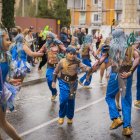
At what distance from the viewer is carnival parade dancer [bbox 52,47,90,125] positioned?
9.02 m

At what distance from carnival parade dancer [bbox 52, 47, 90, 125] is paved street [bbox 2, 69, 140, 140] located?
1.12ft

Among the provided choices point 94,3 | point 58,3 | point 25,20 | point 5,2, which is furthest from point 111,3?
point 5,2

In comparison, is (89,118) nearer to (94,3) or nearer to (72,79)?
(72,79)

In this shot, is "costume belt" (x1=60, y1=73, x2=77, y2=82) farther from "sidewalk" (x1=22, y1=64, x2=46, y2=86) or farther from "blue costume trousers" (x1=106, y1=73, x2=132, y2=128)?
"sidewalk" (x1=22, y1=64, x2=46, y2=86)

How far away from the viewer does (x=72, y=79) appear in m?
9.12

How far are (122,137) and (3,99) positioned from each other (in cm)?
240

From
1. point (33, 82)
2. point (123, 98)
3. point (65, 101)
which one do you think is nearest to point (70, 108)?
point (65, 101)

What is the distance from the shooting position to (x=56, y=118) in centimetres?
977

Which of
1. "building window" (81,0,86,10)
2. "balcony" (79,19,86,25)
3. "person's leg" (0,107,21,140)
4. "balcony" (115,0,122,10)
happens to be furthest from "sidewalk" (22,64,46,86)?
"building window" (81,0,86,10)

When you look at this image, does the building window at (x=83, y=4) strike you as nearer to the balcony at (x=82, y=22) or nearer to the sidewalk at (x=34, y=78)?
the balcony at (x=82, y=22)

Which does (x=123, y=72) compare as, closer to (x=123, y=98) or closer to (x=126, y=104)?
(x=123, y=98)

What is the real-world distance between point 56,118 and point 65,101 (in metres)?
0.85

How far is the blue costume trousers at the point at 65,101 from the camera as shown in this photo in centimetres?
904

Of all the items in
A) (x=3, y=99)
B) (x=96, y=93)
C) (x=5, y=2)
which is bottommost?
(x=96, y=93)
